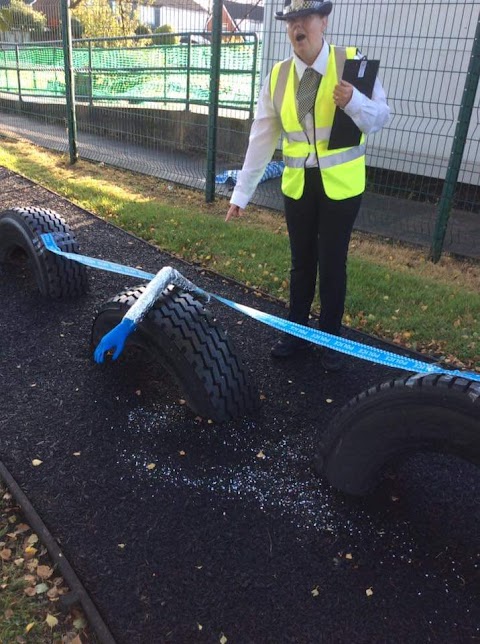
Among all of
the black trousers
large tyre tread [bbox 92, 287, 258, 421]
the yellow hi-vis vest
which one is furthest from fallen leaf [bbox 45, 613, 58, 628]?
the yellow hi-vis vest

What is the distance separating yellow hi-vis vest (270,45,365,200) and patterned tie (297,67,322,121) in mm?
28

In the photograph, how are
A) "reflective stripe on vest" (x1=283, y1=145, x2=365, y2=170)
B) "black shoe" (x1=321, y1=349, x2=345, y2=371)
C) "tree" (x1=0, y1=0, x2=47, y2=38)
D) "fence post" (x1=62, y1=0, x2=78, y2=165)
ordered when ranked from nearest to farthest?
"reflective stripe on vest" (x1=283, y1=145, x2=365, y2=170)
"black shoe" (x1=321, y1=349, x2=345, y2=371)
"fence post" (x1=62, y1=0, x2=78, y2=165)
"tree" (x1=0, y1=0, x2=47, y2=38)

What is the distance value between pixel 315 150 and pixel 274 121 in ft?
1.21

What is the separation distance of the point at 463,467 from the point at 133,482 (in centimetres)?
167

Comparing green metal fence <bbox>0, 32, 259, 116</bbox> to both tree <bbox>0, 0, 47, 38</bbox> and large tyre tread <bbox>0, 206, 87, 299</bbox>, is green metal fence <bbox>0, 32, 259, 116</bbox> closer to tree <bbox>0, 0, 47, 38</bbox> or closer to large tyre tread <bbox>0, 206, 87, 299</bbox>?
tree <bbox>0, 0, 47, 38</bbox>

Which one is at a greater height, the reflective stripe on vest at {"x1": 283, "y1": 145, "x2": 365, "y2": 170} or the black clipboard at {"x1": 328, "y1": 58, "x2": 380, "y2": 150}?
the black clipboard at {"x1": 328, "y1": 58, "x2": 380, "y2": 150}

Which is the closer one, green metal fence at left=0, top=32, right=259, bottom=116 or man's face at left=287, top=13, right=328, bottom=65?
man's face at left=287, top=13, right=328, bottom=65

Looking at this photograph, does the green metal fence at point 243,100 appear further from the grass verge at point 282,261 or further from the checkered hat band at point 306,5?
the checkered hat band at point 306,5

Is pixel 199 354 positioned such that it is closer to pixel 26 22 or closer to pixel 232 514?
pixel 232 514

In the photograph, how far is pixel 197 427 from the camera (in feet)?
10.3

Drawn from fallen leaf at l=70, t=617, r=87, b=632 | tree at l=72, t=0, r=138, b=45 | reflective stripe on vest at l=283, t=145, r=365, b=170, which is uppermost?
tree at l=72, t=0, r=138, b=45

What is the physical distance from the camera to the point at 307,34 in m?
2.96

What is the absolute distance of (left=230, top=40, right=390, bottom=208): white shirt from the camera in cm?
301

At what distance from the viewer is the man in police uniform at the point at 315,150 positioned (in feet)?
9.84
